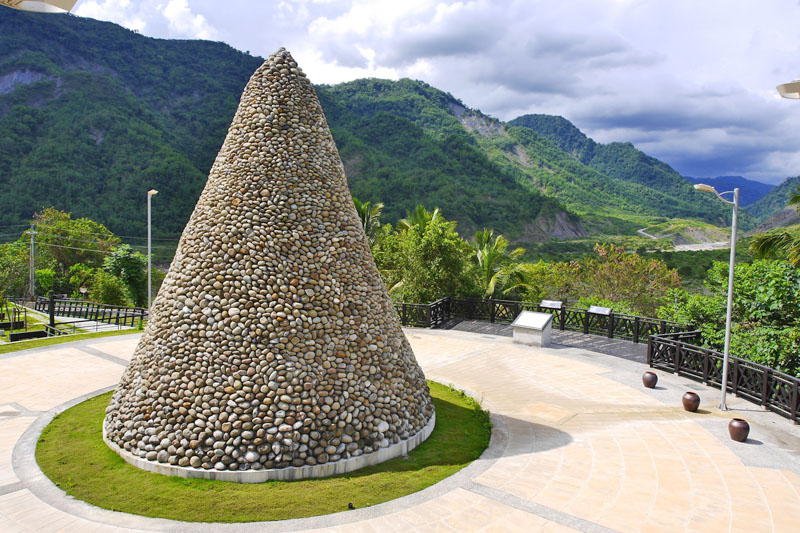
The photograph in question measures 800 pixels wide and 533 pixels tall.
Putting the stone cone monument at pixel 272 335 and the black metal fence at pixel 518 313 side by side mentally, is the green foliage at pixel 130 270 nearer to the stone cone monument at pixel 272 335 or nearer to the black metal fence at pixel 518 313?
the black metal fence at pixel 518 313

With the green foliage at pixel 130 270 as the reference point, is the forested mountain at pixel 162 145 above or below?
above

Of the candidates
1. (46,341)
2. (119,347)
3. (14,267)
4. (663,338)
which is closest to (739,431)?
(663,338)

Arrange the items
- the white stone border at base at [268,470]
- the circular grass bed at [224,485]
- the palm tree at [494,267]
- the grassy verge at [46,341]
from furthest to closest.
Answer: the palm tree at [494,267], the grassy verge at [46,341], the white stone border at base at [268,470], the circular grass bed at [224,485]

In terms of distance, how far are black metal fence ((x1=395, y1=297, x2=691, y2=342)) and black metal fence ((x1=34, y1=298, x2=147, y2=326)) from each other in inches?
567

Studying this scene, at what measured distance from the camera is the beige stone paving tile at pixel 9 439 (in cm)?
825

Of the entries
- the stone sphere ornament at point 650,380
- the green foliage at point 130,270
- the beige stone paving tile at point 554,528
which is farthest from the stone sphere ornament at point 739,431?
the green foliage at point 130,270

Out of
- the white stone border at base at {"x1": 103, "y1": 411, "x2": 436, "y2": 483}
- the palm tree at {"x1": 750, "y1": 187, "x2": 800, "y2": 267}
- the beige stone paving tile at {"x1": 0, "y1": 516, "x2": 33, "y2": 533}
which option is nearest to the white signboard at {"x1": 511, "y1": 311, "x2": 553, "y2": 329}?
the palm tree at {"x1": 750, "y1": 187, "x2": 800, "y2": 267}

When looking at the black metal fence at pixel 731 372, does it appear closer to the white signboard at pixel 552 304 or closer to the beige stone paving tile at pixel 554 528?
the white signboard at pixel 552 304

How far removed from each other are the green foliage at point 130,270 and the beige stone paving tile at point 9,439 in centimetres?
2504

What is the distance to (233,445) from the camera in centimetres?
797

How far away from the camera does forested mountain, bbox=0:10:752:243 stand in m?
64.9

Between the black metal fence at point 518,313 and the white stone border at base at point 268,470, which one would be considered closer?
the white stone border at base at point 268,470

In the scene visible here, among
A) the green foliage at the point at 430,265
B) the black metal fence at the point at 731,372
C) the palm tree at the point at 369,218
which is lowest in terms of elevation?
the black metal fence at the point at 731,372

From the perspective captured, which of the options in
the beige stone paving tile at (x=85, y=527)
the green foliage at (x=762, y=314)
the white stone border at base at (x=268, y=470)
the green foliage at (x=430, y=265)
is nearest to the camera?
the beige stone paving tile at (x=85, y=527)
